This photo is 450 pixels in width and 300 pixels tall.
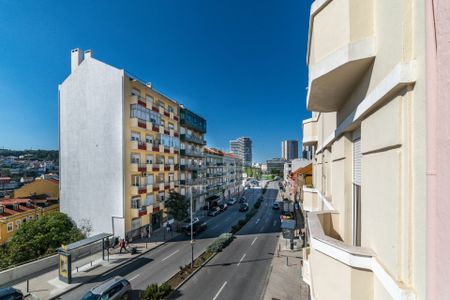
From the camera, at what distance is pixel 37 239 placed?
66.3 feet

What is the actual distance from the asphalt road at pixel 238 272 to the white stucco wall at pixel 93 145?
11590 mm

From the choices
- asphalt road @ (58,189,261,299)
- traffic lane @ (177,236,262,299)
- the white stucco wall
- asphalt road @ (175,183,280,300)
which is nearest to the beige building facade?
asphalt road @ (175,183,280,300)

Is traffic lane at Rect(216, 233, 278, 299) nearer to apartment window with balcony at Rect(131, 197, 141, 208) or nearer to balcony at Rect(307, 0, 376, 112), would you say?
apartment window with balcony at Rect(131, 197, 141, 208)

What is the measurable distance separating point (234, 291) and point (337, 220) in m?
12.8

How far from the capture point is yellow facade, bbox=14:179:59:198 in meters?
38.4

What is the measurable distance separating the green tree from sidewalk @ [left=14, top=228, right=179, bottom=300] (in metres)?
3.79

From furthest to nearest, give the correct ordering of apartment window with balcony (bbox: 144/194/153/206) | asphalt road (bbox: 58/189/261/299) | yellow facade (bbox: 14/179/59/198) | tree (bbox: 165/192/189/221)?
yellow facade (bbox: 14/179/59/198), tree (bbox: 165/192/189/221), apartment window with balcony (bbox: 144/194/153/206), asphalt road (bbox: 58/189/261/299)

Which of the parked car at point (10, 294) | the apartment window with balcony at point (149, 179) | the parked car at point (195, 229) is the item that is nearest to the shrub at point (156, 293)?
the parked car at point (10, 294)

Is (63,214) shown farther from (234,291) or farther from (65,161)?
(234,291)

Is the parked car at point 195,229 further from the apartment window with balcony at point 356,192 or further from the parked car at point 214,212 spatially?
the apartment window with balcony at point 356,192

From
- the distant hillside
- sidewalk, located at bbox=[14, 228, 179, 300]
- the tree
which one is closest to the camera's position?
sidewalk, located at bbox=[14, 228, 179, 300]

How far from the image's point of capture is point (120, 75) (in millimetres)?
24453

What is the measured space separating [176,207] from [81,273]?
12815mm

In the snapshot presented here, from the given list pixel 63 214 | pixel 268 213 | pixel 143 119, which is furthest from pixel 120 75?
pixel 268 213
